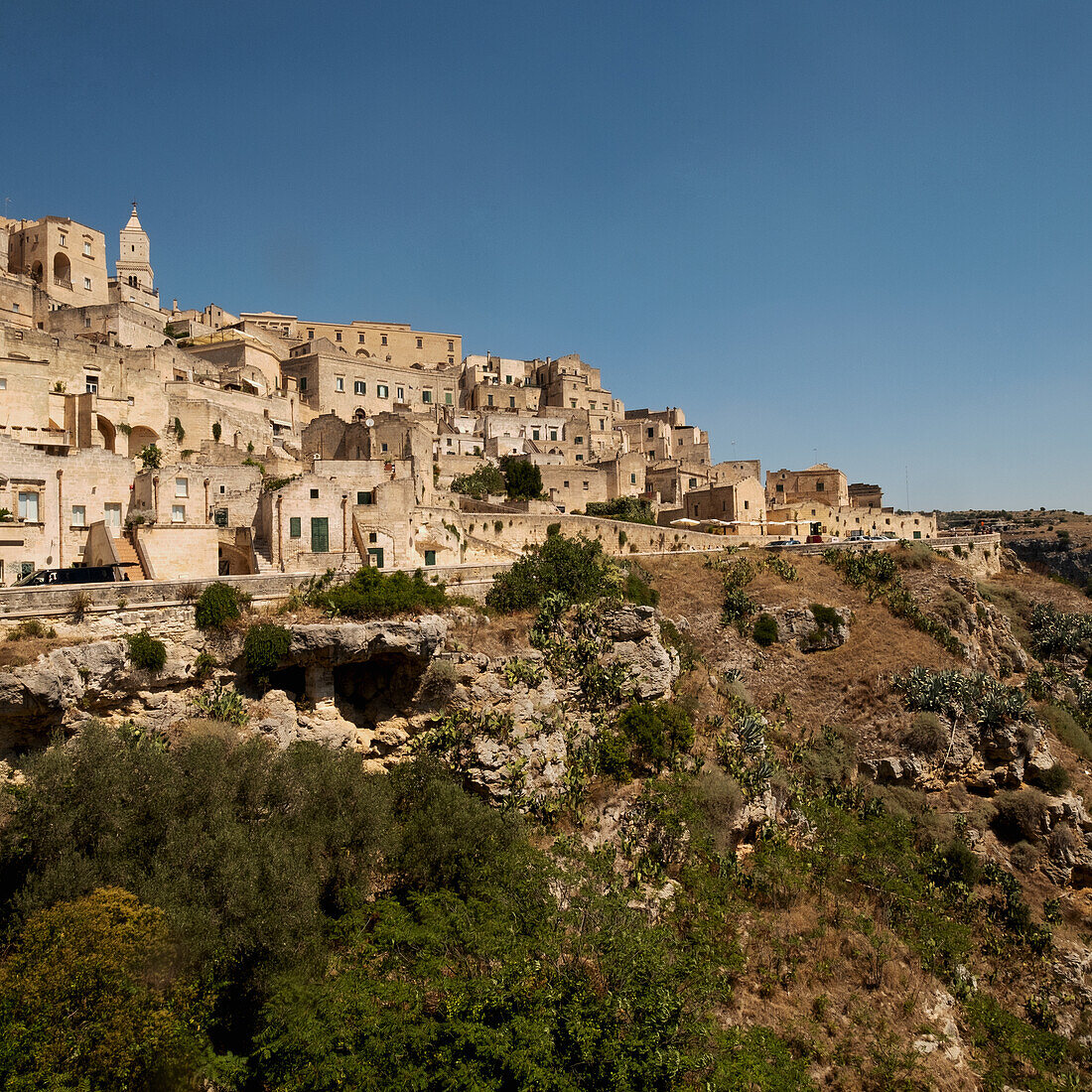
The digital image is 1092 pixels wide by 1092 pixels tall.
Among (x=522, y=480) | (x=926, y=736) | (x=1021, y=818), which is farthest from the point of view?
(x=522, y=480)

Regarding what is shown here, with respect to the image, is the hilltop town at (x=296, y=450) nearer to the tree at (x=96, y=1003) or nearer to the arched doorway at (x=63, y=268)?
the arched doorway at (x=63, y=268)

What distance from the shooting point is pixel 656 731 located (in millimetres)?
21859

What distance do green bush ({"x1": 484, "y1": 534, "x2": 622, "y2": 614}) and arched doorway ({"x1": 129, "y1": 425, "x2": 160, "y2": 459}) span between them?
18.1m

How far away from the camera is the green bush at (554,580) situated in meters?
25.1

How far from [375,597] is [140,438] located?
1812 centimetres

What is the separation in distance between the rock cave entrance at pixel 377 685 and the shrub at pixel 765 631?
55.2 ft

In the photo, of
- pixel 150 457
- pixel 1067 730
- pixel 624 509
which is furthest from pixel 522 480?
pixel 1067 730

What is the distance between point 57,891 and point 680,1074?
11.0 metres

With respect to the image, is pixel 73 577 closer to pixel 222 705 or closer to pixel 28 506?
pixel 222 705

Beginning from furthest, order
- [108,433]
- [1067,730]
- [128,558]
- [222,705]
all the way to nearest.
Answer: [1067,730] → [108,433] → [128,558] → [222,705]

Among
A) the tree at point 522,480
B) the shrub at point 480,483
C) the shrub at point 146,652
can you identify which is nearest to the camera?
the shrub at point 146,652

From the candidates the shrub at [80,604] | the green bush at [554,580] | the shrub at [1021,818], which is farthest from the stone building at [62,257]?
the shrub at [1021,818]

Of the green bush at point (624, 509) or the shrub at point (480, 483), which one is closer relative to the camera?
the shrub at point (480, 483)

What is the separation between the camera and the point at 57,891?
12.0 metres
